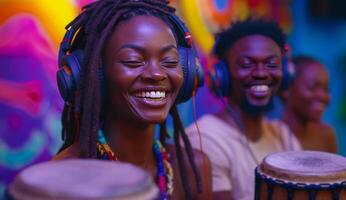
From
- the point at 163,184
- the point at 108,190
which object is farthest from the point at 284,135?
the point at 108,190

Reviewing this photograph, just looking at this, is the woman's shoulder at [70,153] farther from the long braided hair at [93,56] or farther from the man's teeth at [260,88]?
the man's teeth at [260,88]

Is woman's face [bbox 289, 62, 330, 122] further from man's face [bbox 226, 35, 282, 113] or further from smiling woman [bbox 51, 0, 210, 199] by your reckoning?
smiling woman [bbox 51, 0, 210, 199]

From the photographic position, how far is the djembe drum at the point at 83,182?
124 centimetres

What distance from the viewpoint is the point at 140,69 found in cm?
197

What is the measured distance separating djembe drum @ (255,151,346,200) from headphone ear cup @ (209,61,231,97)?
0.83 metres

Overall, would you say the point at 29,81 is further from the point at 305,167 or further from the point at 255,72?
the point at 305,167

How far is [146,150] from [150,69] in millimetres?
404

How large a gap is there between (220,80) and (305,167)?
954mm

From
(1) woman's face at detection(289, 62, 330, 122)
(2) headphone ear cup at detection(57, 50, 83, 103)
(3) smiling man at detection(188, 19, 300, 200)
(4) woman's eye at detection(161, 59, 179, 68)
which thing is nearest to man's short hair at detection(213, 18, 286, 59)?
(3) smiling man at detection(188, 19, 300, 200)

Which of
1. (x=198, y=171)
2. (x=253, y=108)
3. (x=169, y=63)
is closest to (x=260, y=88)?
(x=253, y=108)

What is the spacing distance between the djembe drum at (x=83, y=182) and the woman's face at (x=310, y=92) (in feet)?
8.47

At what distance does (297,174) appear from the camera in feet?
6.39

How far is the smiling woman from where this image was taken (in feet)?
6.44

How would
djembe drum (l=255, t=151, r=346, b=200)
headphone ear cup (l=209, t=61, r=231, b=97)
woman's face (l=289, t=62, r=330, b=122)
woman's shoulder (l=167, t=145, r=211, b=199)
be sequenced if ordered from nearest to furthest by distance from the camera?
djembe drum (l=255, t=151, r=346, b=200), woman's shoulder (l=167, t=145, r=211, b=199), headphone ear cup (l=209, t=61, r=231, b=97), woman's face (l=289, t=62, r=330, b=122)
